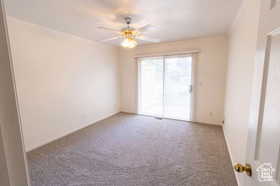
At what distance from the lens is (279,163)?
20.2 inches

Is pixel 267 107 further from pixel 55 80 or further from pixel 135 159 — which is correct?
pixel 55 80

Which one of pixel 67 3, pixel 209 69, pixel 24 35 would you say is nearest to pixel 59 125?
pixel 24 35

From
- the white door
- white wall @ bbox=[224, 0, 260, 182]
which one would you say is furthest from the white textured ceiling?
the white door

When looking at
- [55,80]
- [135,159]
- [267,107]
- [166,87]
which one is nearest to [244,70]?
[267,107]

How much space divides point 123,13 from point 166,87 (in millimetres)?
2596

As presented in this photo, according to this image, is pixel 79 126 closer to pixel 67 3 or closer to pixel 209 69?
pixel 67 3

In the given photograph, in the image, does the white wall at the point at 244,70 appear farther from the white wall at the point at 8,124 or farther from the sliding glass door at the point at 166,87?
the sliding glass door at the point at 166,87

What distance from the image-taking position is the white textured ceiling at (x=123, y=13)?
1.81 meters

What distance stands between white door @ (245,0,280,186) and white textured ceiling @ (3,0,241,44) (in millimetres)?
1462

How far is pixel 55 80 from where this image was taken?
2812mm

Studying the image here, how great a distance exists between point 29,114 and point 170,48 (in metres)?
3.65

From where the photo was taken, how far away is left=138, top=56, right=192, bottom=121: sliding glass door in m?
3.88

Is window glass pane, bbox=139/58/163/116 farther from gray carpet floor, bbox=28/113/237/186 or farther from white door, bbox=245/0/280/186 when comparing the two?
white door, bbox=245/0/280/186

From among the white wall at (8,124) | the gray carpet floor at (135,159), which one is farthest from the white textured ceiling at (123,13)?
the gray carpet floor at (135,159)
